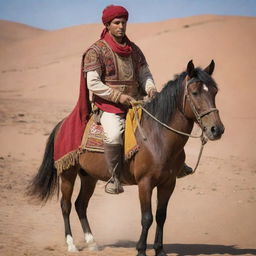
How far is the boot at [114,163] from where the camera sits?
19.8ft

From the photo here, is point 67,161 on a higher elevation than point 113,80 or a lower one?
lower

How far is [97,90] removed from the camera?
6117mm

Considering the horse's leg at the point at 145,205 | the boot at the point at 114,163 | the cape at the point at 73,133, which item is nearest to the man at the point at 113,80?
the boot at the point at 114,163

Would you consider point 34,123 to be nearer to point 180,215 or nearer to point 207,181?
point 207,181

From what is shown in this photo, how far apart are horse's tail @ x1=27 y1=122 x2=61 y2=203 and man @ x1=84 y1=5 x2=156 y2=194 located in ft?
4.38

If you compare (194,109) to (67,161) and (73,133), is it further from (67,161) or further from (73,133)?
(67,161)

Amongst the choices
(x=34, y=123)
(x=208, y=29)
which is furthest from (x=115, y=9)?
(x=208, y=29)

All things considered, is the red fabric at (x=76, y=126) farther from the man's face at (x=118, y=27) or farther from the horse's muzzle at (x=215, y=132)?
the horse's muzzle at (x=215, y=132)

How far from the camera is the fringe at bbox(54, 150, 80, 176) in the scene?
669 centimetres

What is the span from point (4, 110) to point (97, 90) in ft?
45.1

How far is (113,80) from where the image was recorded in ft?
20.4

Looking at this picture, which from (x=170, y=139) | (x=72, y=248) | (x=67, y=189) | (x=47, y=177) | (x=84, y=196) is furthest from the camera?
(x=47, y=177)

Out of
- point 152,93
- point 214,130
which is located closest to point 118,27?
point 152,93

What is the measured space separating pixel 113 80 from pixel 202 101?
1177 mm
